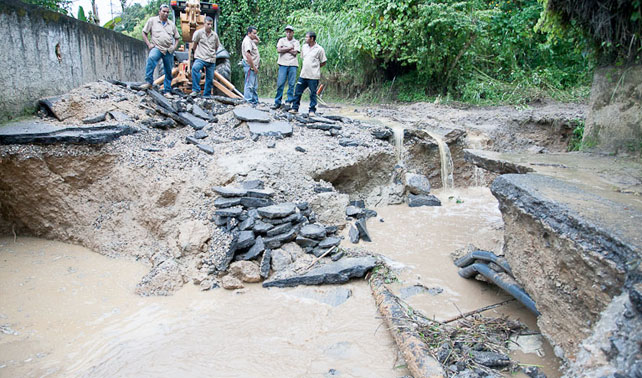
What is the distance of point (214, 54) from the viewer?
8.12m

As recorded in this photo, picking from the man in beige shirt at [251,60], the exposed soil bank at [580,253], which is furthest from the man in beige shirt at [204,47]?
the exposed soil bank at [580,253]

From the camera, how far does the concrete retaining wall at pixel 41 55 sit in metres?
6.11

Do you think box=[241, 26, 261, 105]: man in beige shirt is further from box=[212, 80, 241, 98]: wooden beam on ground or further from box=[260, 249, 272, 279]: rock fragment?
box=[260, 249, 272, 279]: rock fragment

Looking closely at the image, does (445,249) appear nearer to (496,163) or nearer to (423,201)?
(496,163)

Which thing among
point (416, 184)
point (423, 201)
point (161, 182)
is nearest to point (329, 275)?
point (161, 182)

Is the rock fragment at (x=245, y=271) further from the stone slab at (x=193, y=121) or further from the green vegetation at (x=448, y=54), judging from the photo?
the green vegetation at (x=448, y=54)

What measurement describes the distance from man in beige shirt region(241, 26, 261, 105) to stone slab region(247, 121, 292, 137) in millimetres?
1430

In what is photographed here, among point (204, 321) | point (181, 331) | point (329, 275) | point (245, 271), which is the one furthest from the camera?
point (245, 271)

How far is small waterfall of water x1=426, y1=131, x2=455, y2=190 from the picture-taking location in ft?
25.0

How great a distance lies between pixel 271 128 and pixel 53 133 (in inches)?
124

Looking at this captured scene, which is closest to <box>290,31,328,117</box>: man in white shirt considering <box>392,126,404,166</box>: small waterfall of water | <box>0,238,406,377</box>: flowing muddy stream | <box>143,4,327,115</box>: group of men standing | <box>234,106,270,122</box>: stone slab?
<box>143,4,327,115</box>: group of men standing

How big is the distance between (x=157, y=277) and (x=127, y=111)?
3.66m

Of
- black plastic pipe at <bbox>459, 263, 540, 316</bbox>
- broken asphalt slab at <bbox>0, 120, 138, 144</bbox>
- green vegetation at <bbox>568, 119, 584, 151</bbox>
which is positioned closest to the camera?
black plastic pipe at <bbox>459, 263, 540, 316</bbox>

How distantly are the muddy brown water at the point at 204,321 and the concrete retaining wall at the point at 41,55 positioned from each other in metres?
2.67
